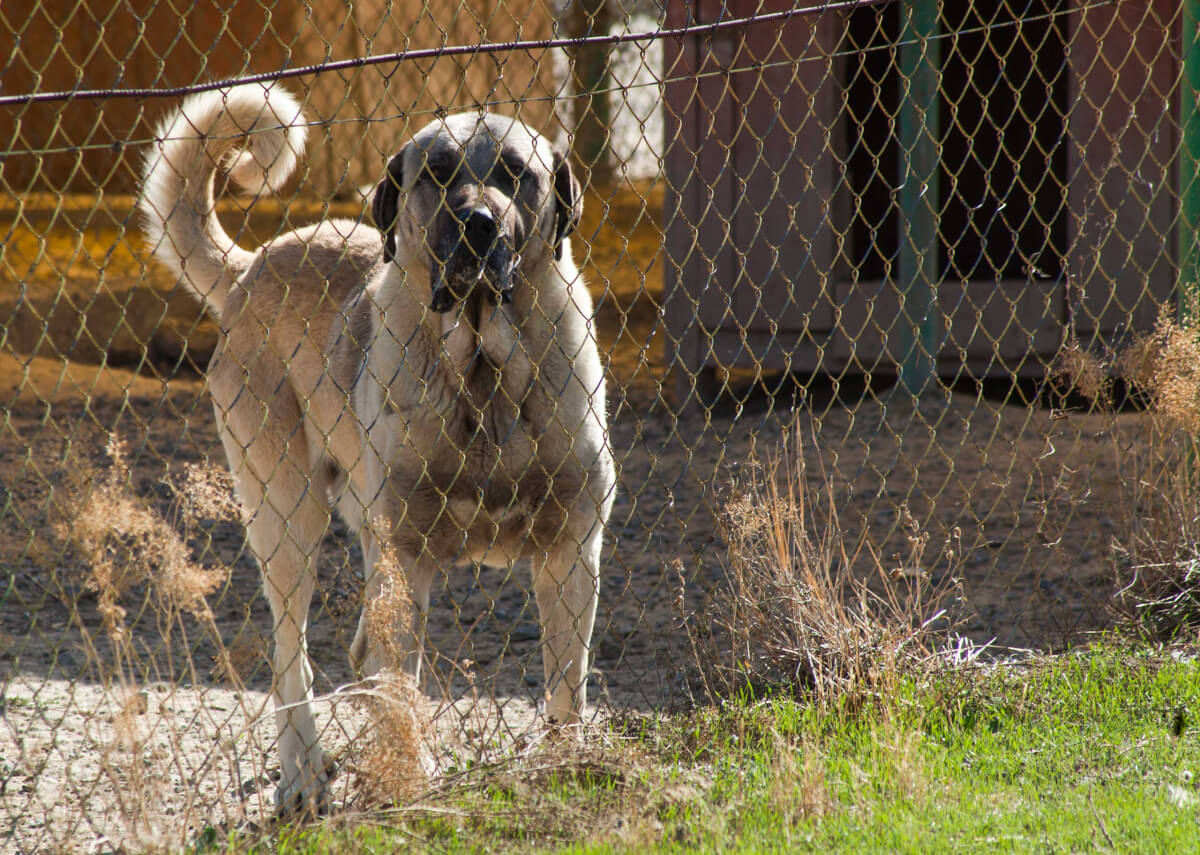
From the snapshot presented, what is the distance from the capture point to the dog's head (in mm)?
3082

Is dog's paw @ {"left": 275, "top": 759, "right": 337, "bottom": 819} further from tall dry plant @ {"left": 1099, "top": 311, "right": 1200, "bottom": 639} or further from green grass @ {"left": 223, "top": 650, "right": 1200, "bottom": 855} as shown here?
tall dry plant @ {"left": 1099, "top": 311, "right": 1200, "bottom": 639}

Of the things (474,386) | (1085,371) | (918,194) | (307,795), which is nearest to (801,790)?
(307,795)

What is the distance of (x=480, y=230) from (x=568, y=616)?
1.12 meters

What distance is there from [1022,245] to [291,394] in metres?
6.96

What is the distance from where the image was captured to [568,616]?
344 cm

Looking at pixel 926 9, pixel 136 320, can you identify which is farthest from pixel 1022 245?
pixel 136 320

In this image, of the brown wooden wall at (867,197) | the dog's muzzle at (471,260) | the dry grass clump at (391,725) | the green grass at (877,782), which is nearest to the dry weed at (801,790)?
the green grass at (877,782)

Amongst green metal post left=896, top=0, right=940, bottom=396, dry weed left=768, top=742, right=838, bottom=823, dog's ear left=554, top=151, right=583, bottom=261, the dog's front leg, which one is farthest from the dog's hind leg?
green metal post left=896, top=0, right=940, bottom=396

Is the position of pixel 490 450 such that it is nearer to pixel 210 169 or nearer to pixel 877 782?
pixel 877 782

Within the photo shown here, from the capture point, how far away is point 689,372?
792cm

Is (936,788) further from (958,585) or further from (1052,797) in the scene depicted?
(958,585)

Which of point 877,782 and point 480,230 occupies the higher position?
point 480,230

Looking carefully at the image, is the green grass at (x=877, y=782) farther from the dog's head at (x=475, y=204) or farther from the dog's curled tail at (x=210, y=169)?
the dog's curled tail at (x=210, y=169)

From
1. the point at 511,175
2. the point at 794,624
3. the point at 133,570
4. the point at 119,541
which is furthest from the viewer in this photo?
the point at 794,624
